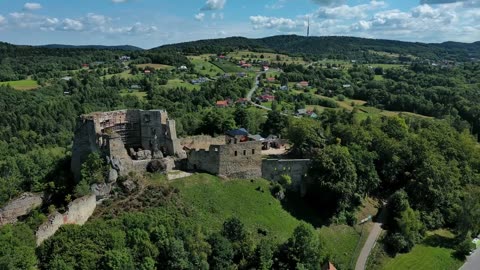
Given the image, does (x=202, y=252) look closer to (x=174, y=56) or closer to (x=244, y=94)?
(x=244, y=94)

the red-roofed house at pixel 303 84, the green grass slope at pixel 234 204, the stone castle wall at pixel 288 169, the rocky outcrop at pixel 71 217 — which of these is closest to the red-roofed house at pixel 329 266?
the green grass slope at pixel 234 204

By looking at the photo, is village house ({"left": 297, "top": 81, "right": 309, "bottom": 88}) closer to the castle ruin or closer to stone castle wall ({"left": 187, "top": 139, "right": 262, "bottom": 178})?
the castle ruin

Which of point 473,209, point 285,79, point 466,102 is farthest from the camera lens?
point 285,79

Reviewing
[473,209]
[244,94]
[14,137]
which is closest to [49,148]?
[14,137]

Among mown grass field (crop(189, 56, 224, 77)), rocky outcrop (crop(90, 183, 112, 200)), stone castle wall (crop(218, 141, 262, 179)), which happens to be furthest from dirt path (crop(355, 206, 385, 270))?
mown grass field (crop(189, 56, 224, 77))

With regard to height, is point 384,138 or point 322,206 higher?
point 384,138

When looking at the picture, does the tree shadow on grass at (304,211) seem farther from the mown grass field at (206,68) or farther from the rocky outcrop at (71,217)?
the mown grass field at (206,68)
